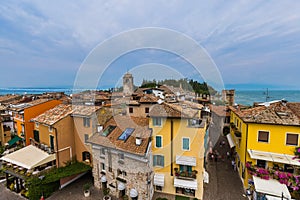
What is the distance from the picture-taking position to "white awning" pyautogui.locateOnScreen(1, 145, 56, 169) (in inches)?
550

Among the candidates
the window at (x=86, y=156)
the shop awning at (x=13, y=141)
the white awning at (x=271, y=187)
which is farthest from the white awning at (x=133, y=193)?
the shop awning at (x=13, y=141)

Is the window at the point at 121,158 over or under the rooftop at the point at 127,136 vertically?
under

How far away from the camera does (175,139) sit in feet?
41.7

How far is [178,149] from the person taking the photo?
12797 millimetres

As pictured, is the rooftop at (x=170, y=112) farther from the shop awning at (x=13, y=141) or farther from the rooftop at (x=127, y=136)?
the shop awning at (x=13, y=141)

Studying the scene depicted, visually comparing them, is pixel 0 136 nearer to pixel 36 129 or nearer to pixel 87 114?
pixel 36 129

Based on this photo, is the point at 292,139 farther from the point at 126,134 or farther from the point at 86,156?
the point at 86,156

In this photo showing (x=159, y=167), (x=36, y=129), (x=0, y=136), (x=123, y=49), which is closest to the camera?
(x=123, y=49)

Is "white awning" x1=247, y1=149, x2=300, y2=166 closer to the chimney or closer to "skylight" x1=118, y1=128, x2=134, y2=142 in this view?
the chimney

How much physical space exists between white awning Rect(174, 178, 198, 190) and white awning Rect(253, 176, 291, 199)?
160 inches

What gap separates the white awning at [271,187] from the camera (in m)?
10.6

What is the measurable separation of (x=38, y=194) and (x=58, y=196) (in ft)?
5.11

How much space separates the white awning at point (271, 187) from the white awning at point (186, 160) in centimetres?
436

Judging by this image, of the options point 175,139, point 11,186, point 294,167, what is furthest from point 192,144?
point 11,186
